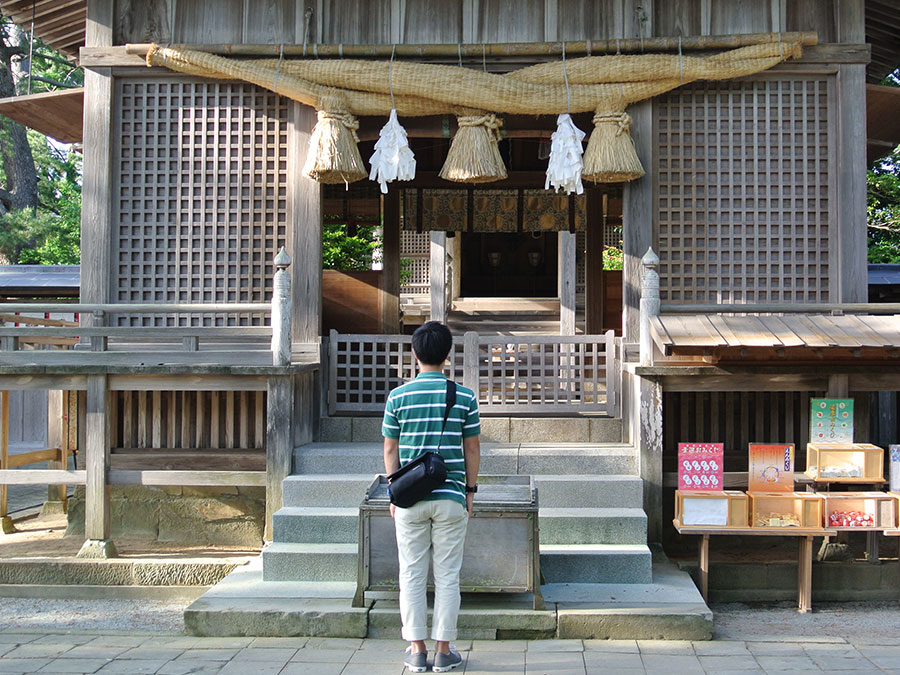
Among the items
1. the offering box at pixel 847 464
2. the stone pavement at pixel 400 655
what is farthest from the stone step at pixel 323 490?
the offering box at pixel 847 464

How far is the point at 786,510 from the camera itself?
7129 mm

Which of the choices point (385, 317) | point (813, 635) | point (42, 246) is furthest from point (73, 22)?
point (42, 246)

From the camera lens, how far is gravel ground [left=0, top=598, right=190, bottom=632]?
673cm

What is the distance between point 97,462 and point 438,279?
19.7 ft

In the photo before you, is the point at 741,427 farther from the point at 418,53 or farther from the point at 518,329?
the point at 518,329

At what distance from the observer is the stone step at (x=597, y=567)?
679cm

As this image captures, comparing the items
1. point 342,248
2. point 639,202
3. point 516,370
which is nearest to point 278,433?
point 516,370

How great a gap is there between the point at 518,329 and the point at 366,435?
6.79 metres

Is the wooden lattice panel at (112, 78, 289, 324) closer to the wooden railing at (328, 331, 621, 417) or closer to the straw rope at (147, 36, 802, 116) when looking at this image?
the straw rope at (147, 36, 802, 116)

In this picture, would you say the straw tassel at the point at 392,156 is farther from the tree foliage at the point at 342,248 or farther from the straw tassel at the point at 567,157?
the tree foliage at the point at 342,248

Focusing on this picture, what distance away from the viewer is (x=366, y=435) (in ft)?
29.1

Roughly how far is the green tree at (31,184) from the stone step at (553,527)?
1610 centimetres

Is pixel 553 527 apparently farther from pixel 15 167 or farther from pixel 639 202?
pixel 15 167

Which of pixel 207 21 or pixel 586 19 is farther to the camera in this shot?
pixel 207 21
